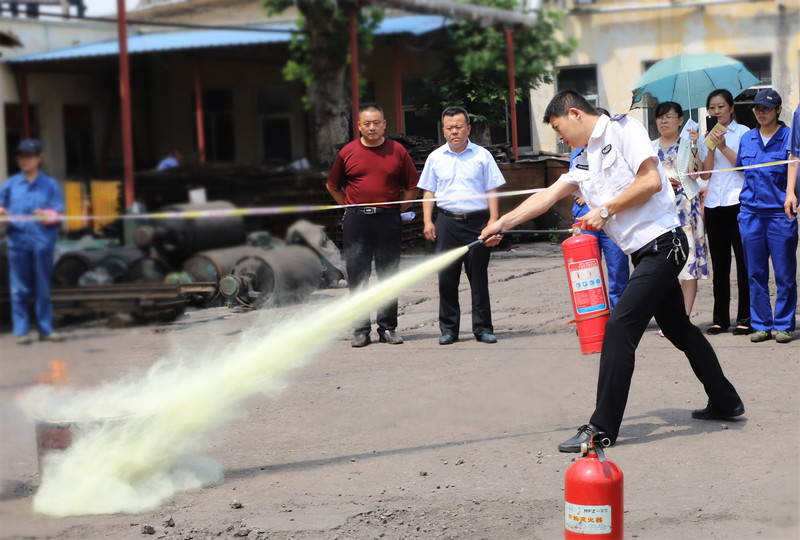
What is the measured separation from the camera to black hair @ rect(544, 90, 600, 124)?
196 inches

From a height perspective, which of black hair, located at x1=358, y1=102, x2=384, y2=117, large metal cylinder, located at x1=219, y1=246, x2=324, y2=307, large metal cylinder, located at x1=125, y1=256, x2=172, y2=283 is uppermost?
black hair, located at x1=358, y1=102, x2=384, y2=117

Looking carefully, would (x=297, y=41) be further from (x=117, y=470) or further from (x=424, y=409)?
(x=117, y=470)

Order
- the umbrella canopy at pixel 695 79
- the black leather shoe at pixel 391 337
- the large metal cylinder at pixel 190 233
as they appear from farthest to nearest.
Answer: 1. the umbrella canopy at pixel 695 79
2. the black leather shoe at pixel 391 337
3. the large metal cylinder at pixel 190 233

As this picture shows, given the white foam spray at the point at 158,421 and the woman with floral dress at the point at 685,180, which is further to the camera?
the woman with floral dress at the point at 685,180

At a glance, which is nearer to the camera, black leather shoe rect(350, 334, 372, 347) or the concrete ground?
the concrete ground

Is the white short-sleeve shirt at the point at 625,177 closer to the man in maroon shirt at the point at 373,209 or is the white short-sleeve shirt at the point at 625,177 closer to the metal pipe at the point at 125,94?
the metal pipe at the point at 125,94

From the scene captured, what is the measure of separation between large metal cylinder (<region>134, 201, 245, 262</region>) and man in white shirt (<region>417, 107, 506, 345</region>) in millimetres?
1791

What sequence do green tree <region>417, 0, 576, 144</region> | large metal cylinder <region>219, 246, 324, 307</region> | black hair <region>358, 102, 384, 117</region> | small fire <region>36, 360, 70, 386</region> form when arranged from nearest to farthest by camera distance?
green tree <region>417, 0, 576, 144</region>
black hair <region>358, 102, 384, 117</region>
small fire <region>36, 360, 70, 386</region>
large metal cylinder <region>219, 246, 324, 307</region>

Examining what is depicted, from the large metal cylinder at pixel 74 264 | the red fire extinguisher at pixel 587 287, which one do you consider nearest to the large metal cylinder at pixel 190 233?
the large metal cylinder at pixel 74 264

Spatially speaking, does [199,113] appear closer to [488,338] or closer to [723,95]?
[488,338]

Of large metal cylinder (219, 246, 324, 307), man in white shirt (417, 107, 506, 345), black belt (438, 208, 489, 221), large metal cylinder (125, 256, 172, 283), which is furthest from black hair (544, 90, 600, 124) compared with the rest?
large metal cylinder (219, 246, 324, 307)

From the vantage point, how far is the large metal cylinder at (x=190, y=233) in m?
6.50

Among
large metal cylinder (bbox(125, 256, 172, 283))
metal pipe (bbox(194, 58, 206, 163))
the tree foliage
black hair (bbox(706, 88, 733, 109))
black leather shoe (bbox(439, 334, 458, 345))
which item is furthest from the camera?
black leather shoe (bbox(439, 334, 458, 345))

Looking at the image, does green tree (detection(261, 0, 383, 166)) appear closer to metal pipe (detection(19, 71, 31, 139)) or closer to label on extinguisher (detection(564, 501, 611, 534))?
metal pipe (detection(19, 71, 31, 139))
